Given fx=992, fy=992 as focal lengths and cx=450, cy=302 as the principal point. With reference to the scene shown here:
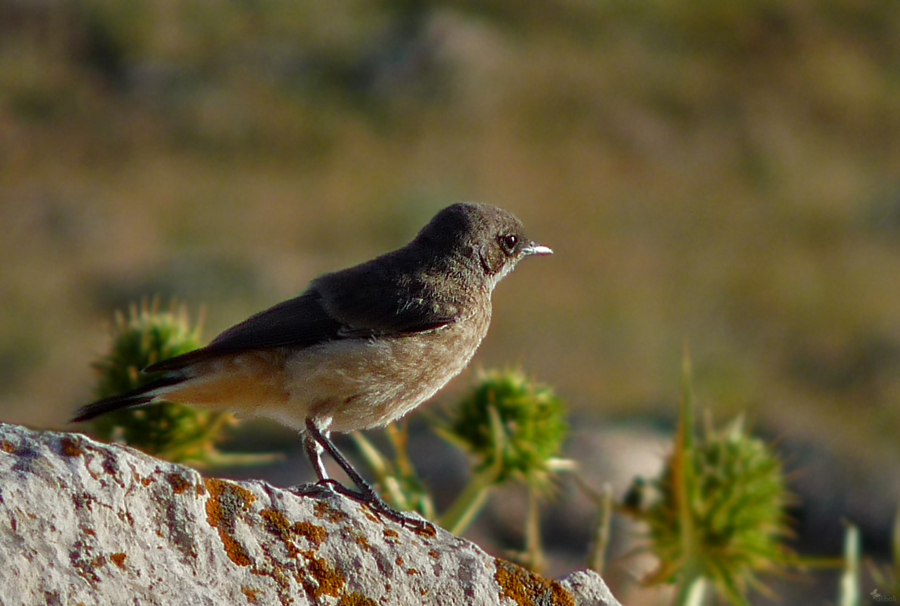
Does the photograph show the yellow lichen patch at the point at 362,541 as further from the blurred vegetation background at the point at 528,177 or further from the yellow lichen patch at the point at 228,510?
the blurred vegetation background at the point at 528,177

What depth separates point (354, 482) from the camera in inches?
189

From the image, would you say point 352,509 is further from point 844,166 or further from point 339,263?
point 844,166

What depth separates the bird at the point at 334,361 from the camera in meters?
4.90

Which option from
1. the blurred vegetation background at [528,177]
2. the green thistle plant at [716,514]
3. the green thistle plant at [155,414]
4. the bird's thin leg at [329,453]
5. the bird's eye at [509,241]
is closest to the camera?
the bird's thin leg at [329,453]

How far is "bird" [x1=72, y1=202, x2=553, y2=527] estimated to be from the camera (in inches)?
193

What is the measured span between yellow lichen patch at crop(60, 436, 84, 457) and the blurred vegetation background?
1006cm

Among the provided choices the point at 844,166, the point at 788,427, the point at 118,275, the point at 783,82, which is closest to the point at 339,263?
the point at 118,275

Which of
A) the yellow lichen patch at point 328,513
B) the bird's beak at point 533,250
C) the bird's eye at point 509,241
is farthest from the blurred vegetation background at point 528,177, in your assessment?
the yellow lichen patch at point 328,513

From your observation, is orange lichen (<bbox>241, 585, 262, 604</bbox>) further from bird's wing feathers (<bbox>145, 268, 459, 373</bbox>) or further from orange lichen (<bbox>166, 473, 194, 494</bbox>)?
bird's wing feathers (<bbox>145, 268, 459, 373</bbox>)

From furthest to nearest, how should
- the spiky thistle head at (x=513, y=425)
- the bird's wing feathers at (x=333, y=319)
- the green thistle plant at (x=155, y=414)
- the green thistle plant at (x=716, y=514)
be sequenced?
the spiky thistle head at (x=513, y=425), the green thistle plant at (x=155, y=414), the green thistle plant at (x=716, y=514), the bird's wing feathers at (x=333, y=319)

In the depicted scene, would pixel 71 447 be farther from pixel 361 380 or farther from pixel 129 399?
pixel 361 380

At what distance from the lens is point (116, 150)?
2598 cm

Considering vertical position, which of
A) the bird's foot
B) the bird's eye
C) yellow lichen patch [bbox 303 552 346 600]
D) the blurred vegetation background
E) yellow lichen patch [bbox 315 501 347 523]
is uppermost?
the blurred vegetation background

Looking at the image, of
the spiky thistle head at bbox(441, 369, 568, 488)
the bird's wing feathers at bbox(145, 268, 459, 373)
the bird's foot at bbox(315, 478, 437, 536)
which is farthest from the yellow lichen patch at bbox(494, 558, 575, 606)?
the spiky thistle head at bbox(441, 369, 568, 488)
